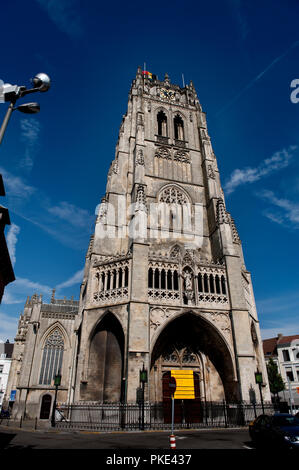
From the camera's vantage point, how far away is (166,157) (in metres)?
29.0

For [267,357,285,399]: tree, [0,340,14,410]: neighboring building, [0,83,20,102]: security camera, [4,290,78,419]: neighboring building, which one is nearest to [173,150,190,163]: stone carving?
[4,290,78,419]: neighboring building

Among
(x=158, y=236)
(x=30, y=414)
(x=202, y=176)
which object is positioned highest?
(x=202, y=176)

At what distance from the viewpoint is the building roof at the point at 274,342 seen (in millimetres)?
44862

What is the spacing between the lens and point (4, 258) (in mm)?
13672

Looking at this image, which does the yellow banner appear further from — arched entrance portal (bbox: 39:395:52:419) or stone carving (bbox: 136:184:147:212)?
arched entrance portal (bbox: 39:395:52:419)

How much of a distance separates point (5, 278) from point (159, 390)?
12020 mm

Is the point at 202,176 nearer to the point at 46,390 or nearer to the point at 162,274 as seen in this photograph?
the point at 162,274

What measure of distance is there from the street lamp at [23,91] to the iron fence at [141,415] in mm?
14195

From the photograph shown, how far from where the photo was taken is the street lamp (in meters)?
6.82

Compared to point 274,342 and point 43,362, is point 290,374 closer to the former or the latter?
point 274,342

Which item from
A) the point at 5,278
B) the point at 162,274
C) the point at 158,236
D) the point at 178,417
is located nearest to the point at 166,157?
the point at 158,236

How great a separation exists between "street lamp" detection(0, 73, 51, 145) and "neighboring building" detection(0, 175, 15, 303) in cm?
602

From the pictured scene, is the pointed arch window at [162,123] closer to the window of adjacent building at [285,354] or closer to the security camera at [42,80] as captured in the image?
the security camera at [42,80]

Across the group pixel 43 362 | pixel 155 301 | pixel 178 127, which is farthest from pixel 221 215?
pixel 43 362
